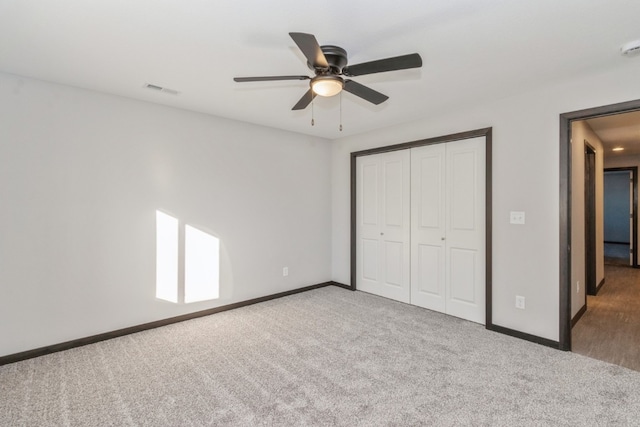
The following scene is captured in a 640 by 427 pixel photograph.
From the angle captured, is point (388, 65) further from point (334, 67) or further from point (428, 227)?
point (428, 227)

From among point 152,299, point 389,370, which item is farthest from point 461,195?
point 152,299

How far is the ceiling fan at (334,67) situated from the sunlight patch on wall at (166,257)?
82.5 inches

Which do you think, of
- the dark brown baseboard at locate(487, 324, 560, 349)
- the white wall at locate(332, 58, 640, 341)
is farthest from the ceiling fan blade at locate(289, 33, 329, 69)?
the dark brown baseboard at locate(487, 324, 560, 349)

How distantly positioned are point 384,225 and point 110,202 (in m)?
3.33

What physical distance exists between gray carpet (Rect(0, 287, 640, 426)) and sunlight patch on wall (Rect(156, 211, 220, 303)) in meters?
0.44

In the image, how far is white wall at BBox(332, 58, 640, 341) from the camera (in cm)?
275

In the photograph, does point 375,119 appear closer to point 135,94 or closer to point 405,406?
point 135,94

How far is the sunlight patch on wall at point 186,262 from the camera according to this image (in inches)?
137

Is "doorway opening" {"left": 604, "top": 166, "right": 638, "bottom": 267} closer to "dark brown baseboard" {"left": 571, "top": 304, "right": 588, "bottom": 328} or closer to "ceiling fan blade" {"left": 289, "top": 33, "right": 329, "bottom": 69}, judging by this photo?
"dark brown baseboard" {"left": 571, "top": 304, "right": 588, "bottom": 328}

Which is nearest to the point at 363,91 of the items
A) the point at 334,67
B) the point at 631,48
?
the point at 334,67

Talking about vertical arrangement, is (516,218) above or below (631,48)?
below

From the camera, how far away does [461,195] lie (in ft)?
12.0

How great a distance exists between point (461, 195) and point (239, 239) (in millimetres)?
2793

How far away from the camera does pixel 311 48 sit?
172 centimetres
